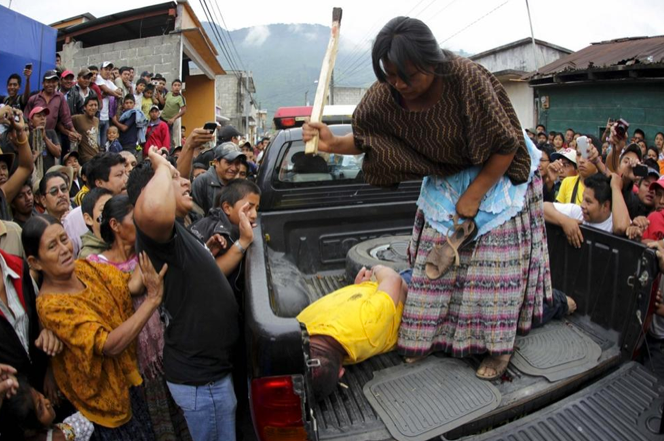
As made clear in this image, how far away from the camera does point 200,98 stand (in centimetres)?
1786

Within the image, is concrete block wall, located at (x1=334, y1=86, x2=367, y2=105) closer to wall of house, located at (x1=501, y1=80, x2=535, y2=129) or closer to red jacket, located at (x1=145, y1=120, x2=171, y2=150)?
wall of house, located at (x1=501, y1=80, x2=535, y2=129)

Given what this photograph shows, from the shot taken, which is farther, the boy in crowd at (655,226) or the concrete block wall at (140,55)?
the concrete block wall at (140,55)

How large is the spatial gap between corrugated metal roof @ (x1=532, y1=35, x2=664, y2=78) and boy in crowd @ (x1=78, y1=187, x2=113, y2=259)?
A: 11.1 meters

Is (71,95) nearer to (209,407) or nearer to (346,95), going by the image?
(209,407)

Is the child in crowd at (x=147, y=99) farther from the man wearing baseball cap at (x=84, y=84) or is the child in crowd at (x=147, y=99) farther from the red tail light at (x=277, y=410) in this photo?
the red tail light at (x=277, y=410)

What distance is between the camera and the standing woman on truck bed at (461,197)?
2.00 meters

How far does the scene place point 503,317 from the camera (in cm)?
221

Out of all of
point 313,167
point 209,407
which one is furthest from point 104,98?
point 209,407

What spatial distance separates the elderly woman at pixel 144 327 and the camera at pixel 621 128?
3.64 m

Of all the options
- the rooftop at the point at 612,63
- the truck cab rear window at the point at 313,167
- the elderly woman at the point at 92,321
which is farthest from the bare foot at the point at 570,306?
the rooftop at the point at 612,63

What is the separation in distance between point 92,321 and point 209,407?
0.65m

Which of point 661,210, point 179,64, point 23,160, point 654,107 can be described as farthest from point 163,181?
point 654,107

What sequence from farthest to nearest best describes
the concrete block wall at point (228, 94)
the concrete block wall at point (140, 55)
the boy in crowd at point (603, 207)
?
the concrete block wall at point (228, 94) < the concrete block wall at point (140, 55) < the boy in crowd at point (603, 207)

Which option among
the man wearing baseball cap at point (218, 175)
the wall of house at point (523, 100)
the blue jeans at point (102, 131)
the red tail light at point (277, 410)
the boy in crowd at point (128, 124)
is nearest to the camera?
the red tail light at point (277, 410)
